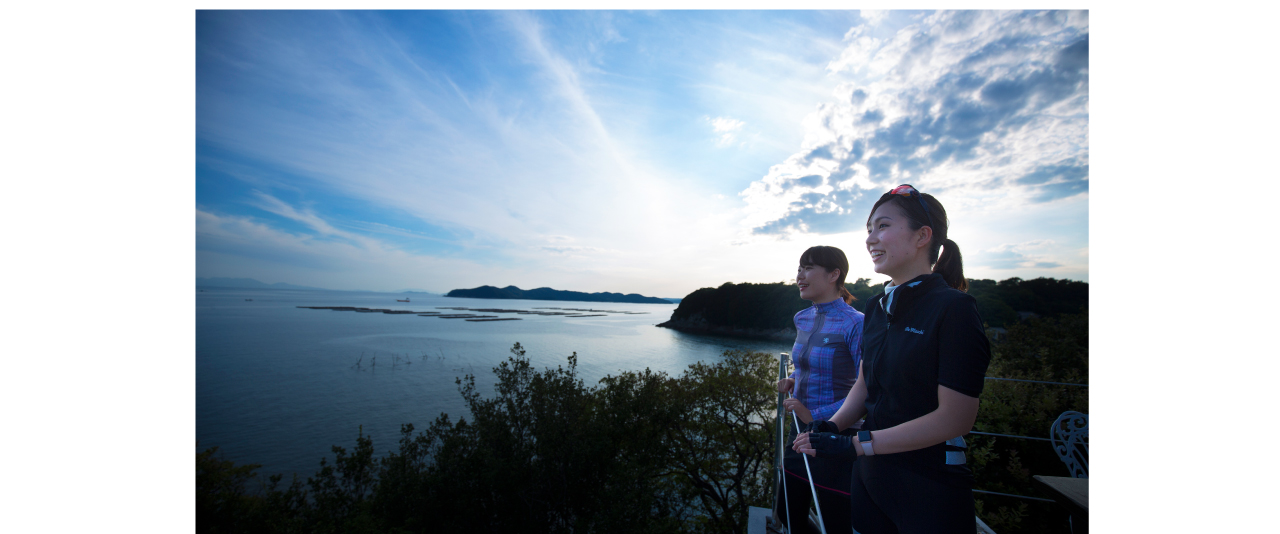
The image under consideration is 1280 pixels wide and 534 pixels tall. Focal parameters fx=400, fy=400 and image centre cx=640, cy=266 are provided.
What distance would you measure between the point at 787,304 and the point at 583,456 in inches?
519

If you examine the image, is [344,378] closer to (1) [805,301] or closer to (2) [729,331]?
(2) [729,331]

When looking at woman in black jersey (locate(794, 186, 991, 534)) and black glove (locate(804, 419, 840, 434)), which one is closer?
woman in black jersey (locate(794, 186, 991, 534))

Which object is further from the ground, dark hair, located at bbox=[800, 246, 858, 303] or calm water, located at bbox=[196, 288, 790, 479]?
dark hair, located at bbox=[800, 246, 858, 303]

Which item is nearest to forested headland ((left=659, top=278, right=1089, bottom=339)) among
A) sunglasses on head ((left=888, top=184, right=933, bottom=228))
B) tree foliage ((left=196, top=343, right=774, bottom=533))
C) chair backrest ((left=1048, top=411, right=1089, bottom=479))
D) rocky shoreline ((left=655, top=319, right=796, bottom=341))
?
rocky shoreline ((left=655, top=319, right=796, bottom=341))

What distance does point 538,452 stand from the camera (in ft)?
14.7

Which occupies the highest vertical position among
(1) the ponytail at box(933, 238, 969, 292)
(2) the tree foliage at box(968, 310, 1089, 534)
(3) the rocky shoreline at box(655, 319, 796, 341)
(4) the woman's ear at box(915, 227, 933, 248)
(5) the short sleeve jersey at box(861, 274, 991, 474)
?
(4) the woman's ear at box(915, 227, 933, 248)

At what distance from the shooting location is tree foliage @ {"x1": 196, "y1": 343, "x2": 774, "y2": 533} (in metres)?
4.17

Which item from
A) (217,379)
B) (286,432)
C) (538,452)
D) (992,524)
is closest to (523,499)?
(538,452)

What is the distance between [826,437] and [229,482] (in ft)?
29.1

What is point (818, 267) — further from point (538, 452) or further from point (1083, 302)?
point (1083, 302)

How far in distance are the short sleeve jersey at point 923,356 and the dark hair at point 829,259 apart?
0.74 meters

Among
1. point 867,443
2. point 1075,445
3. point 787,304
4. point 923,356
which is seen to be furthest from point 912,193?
point 787,304

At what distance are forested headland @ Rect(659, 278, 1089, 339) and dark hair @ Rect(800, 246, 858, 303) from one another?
154 millimetres

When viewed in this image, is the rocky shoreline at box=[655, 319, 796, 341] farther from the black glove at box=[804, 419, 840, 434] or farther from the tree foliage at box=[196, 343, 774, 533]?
the black glove at box=[804, 419, 840, 434]
